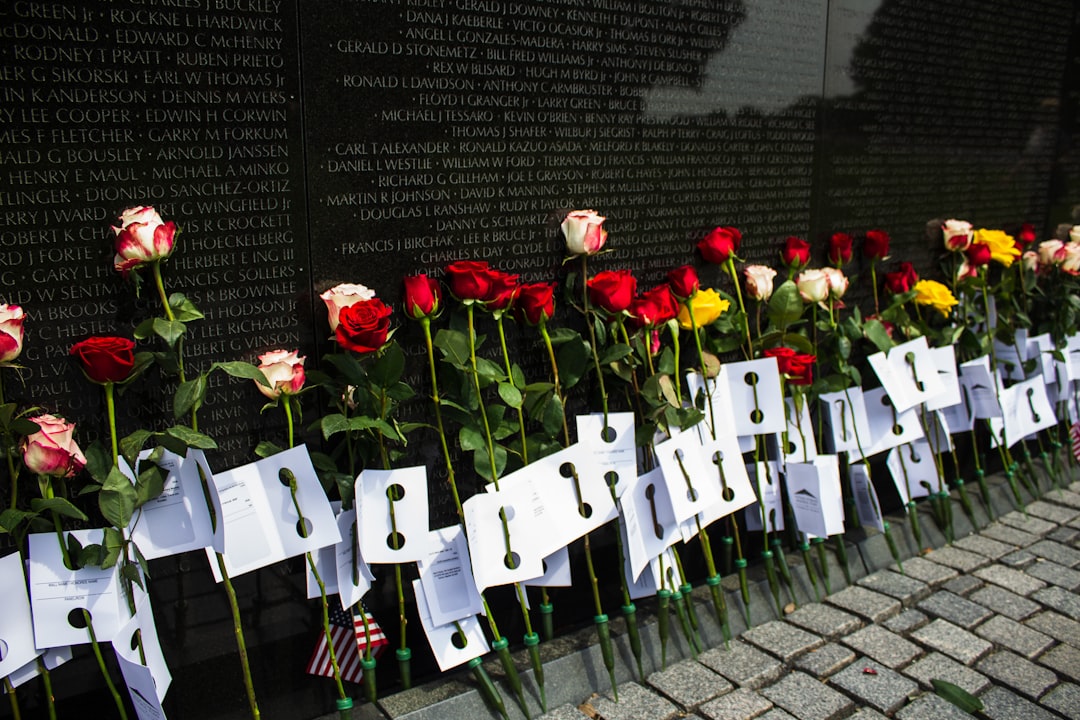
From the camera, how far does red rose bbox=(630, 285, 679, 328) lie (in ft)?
9.00

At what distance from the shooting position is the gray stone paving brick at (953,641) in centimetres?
293

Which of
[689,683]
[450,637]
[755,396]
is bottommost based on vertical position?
[689,683]

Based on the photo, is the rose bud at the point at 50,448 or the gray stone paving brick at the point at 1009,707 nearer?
the rose bud at the point at 50,448

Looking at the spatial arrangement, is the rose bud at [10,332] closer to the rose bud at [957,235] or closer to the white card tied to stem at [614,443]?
the white card tied to stem at [614,443]

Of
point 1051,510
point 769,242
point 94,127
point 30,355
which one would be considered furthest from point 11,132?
point 1051,510

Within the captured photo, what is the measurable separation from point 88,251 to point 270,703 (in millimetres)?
1277

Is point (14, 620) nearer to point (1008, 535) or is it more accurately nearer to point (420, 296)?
point (420, 296)

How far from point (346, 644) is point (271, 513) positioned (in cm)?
50

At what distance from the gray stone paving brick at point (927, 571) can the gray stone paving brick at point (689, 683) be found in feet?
3.65

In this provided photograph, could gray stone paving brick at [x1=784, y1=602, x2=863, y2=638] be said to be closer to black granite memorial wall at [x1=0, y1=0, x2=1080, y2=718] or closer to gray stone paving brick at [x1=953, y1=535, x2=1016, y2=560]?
gray stone paving brick at [x1=953, y1=535, x2=1016, y2=560]

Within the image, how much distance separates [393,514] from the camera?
240 centimetres

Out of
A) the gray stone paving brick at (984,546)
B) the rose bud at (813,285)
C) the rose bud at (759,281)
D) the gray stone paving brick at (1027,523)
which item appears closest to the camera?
the rose bud at (759,281)

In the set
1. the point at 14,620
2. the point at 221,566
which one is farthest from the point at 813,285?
the point at 14,620

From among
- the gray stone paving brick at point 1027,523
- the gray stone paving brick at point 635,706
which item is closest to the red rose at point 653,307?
the gray stone paving brick at point 635,706
